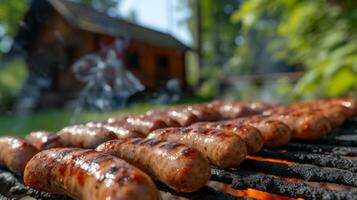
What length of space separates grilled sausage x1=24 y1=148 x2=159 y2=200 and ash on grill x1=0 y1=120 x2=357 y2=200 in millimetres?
223

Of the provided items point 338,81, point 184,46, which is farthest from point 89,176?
point 184,46

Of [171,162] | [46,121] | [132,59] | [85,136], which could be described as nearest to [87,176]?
[171,162]

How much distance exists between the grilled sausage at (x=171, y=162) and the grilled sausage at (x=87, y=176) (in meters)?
0.33

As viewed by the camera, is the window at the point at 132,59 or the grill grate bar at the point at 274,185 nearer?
the grill grate bar at the point at 274,185

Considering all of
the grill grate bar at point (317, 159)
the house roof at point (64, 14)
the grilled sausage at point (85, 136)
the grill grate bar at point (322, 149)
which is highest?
the house roof at point (64, 14)

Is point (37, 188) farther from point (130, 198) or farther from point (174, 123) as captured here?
point (174, 123)

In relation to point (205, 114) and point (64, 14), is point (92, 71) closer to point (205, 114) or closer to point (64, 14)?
point (64, 14)

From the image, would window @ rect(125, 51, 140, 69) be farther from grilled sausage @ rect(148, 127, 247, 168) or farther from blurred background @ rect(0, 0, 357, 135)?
grilled sausage @ rect(148, 127, 247, 168)

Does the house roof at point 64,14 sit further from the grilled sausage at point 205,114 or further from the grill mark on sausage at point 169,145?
the grill mark on sausage at point 169,145

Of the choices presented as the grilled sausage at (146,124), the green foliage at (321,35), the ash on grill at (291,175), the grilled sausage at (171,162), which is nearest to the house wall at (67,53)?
the green foliage at (321,35)

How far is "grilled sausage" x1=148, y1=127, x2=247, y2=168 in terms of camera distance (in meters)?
2.38

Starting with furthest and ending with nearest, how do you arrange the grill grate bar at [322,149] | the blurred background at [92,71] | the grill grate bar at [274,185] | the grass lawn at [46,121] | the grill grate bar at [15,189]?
the blurred background at [92,71]
the grass lawn at [46,121]
the grill grate bar at [322,149]
the grill grate bar at [15,189]
the grill grate bar at [274,185]

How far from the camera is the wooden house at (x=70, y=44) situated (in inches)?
698

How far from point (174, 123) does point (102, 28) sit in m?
14.5
